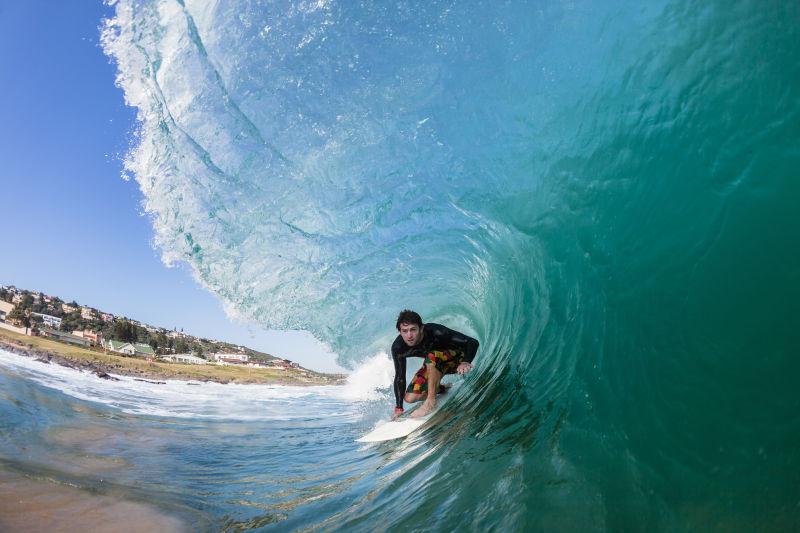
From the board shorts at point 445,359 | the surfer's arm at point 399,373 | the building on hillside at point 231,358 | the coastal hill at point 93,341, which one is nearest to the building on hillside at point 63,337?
the coastal hill at point 93,341

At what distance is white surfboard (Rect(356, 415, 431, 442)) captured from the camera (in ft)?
18.3

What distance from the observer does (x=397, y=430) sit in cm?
577

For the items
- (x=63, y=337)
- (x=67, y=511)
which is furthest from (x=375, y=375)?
(x=63, y=337)

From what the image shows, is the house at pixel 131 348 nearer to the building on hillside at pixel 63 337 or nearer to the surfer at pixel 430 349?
the building on hillside at pixel 63 337

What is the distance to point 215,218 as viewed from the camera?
7840 millimetres

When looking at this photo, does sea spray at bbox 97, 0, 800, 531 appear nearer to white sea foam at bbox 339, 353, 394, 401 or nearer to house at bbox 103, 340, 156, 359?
white sea foam at bbox 339, 353, 394, 401

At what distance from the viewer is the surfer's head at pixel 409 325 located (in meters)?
5.22

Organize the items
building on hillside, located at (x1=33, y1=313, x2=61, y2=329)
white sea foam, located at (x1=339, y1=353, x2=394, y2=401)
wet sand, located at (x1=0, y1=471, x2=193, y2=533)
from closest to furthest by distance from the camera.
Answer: wet sand, located at (x1=0, y1=471, x2=193, y2=533) → white sea foam, located at (x1=339, y1=353, x2=394, y2=401) → building on hillside, located at (x1=33, y1=313, x2=61, y2=329)

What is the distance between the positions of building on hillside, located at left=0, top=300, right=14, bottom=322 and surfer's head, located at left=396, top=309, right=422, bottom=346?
2381 centimetres

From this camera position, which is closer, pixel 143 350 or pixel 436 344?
pixel 436 344

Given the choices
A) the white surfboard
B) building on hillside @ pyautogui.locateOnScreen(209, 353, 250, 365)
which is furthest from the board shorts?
building on hillside @ pyautogui.locateOnScreen(209, 353, 250, 365)

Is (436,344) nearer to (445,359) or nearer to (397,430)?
(445,359)

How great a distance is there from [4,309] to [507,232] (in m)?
25.6

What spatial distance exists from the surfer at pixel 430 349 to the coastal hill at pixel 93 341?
1789cm
